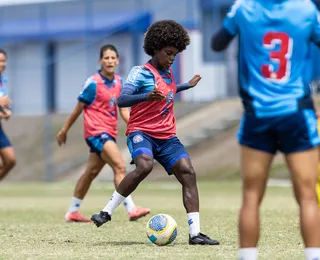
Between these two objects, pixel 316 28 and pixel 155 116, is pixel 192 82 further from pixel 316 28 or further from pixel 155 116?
pixel 316 28

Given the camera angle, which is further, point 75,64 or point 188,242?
point 75,64

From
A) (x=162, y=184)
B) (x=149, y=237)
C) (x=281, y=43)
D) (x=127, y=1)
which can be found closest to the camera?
(x=281, y=43)

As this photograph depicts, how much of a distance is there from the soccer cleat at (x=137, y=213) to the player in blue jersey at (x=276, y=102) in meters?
5.64

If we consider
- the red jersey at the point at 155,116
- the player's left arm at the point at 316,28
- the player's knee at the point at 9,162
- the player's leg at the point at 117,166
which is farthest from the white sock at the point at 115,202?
the player's knee at the point at 9,162

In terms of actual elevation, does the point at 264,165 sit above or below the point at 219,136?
above

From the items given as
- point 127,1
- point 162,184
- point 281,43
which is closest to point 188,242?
point 281,43

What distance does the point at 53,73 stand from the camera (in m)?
35.1

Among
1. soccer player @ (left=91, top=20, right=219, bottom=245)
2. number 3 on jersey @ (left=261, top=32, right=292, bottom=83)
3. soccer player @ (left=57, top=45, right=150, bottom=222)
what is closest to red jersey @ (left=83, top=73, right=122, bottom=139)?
soccer player @ (left=57, top=45, right=150, bottom=222)

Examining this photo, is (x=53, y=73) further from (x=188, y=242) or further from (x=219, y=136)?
(x=188, y=242)

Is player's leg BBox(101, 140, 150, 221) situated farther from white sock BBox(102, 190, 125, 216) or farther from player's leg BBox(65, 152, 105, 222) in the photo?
white sock BBox(102, 190, 125, 216)

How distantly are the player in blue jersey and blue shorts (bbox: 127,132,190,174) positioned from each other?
3161mm

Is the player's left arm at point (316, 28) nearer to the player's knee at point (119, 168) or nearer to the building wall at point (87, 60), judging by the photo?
the player's knee at point (119, 168)

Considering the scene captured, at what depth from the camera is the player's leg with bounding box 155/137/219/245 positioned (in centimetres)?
976

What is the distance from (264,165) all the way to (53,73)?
28.6m
